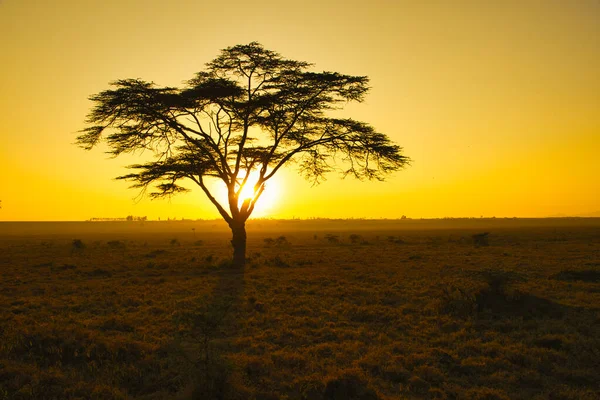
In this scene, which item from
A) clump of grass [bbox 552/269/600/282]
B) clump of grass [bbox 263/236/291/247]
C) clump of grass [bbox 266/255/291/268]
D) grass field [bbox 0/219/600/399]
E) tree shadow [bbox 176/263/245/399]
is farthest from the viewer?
clump of grass [bbox 263/236/291/247]

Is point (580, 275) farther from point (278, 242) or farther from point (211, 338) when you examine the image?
point (278, 242)

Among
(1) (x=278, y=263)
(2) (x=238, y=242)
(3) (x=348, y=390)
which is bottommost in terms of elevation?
(3) (x=348, y=390)

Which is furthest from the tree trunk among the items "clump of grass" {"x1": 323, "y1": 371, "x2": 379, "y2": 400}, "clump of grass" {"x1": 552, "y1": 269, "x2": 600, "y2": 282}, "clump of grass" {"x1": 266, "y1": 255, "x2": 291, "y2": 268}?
"clump of grass" {"x1": 323, "y1": 371, "x2": 379, "y2": 400}

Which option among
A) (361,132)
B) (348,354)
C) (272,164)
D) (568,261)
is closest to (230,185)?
(272,164)

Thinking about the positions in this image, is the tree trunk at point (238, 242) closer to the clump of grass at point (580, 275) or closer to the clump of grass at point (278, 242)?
the clump of grass at point (580, 275)

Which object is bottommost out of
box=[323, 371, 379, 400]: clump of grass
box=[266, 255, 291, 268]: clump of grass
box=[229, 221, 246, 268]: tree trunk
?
box=[323, 371, 379, 400]: clump of grass

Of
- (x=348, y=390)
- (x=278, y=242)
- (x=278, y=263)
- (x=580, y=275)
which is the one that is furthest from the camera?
(x=278, y=242)

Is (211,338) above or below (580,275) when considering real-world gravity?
below

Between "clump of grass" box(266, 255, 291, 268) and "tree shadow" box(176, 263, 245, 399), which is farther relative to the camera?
"clump of grass" box(266, 255, 291, 268)

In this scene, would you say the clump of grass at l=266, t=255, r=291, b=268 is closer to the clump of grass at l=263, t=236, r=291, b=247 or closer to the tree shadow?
the tree shadow

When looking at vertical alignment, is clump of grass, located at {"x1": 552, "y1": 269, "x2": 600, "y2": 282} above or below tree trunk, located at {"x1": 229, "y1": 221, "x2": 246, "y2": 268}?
below

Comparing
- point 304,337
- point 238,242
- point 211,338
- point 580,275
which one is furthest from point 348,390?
point 238,242

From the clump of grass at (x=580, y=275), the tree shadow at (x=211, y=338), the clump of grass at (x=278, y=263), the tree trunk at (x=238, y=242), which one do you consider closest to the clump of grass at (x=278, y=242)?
the clump of grass at (x=278, y=263)

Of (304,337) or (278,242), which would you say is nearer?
(304,337)
